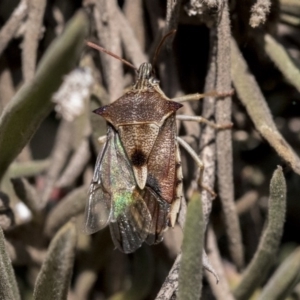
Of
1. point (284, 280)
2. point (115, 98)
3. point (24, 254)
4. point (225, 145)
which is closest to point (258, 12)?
point (225, 145)

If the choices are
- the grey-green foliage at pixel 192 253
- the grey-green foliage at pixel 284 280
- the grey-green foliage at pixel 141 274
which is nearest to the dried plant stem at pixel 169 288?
the grey-green foliage at pixel 192 253

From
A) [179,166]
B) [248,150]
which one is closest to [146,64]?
[179,166]

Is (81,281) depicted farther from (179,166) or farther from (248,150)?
(248,150)

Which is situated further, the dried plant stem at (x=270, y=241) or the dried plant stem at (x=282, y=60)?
the dried plant stem at (x=282, y=60)

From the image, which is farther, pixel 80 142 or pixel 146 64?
pixel 80 142

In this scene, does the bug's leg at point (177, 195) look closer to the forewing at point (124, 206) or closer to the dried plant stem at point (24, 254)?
the forewing at point (124, 206)

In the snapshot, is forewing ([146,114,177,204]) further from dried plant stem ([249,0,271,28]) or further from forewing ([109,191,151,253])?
dried plant stem ([249,0,271,28])
